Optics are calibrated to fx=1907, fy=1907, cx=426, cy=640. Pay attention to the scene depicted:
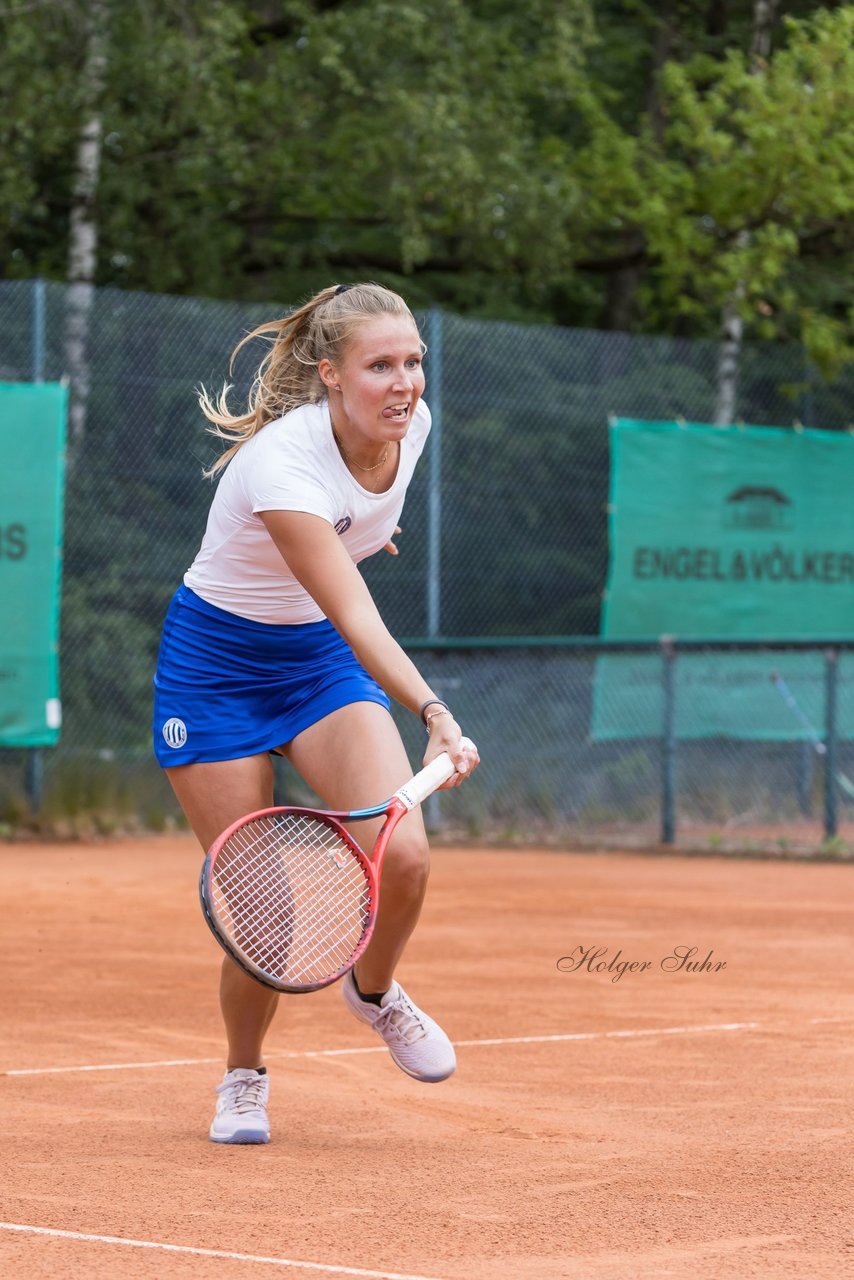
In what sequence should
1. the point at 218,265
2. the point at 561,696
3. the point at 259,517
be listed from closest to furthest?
the point at 259,517 → the point at 561,696 → the point at 218,265

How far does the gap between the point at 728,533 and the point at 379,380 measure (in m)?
9.19

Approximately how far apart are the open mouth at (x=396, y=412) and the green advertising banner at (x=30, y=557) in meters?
7.09

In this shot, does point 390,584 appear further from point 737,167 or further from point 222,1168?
point 222,1168

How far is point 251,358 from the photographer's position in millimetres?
11844

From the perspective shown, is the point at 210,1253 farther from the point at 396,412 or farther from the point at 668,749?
the point at 668,749

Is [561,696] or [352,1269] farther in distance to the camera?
[561,696]

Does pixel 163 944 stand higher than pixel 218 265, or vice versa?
pixel 218 265

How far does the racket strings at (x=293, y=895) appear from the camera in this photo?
3900mm

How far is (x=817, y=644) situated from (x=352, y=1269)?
809 cm

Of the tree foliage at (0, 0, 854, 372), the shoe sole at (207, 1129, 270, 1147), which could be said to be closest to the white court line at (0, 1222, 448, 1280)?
the shoe sole at (207, 1129, 270, 1147)

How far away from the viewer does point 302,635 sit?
4.26m

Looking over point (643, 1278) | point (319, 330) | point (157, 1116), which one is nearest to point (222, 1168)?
point (157, 1116)

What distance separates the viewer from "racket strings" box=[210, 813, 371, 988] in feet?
12.8
